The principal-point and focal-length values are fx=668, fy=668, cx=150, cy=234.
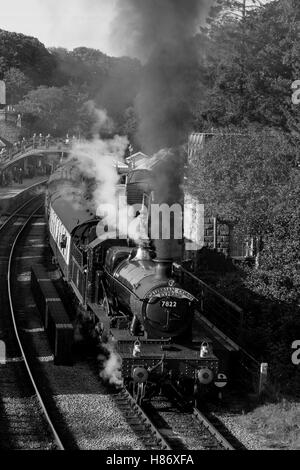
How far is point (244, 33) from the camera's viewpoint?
91.6 feet

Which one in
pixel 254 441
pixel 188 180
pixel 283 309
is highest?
pixel 188 180

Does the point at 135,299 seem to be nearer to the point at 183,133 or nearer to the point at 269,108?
the point at 183,133

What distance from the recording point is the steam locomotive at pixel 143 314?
1141 cm

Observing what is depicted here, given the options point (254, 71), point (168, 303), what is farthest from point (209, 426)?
point (254, 71)

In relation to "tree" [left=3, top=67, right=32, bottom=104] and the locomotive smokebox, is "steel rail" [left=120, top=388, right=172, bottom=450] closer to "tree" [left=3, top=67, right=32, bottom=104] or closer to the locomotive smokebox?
the locomotive smokebox

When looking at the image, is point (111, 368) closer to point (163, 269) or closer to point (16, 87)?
point (163, 269)

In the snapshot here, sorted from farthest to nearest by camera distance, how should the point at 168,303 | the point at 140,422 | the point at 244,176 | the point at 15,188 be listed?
1. the point at 15,188
2. the point at 244,176
3. the point at 168,303
4. the point at 140,422

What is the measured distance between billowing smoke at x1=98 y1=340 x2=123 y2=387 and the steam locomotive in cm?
19

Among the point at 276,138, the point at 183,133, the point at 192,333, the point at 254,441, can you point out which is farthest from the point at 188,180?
the point at 254,441

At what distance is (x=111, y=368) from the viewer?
13.0 meters

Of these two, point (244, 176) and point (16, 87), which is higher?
point (16, 87)

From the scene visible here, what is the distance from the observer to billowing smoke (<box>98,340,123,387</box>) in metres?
12.6

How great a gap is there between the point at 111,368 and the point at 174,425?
2367mm
